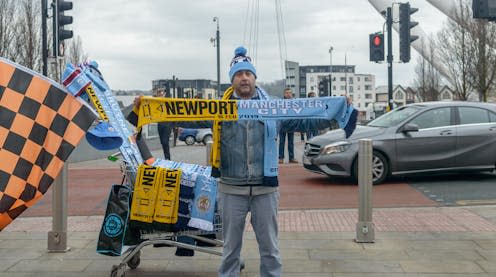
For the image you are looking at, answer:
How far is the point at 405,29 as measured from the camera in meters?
16.7

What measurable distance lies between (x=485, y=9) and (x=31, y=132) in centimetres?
705

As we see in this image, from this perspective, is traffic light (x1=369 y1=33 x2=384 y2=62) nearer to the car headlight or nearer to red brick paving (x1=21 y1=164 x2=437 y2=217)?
red brick paving (x1=21 y1=164 x2=437 y2=217)

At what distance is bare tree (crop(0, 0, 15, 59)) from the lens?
2425cm

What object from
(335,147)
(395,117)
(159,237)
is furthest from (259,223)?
(395,117)

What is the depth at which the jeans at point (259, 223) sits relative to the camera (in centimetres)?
438

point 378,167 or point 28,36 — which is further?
point 28,36

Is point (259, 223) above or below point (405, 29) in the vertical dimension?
below

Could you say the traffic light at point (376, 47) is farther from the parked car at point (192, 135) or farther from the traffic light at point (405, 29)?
the parked car at point (192, 135)

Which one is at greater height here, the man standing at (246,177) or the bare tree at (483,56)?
the bare tree at (483,56)

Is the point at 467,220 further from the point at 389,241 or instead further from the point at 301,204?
the point at 301,204

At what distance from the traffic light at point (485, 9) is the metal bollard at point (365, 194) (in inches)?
141

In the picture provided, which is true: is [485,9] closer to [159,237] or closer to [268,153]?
[268,153]

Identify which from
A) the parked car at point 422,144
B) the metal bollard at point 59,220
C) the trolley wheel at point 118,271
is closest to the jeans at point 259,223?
the trolley wheel at point 118,271

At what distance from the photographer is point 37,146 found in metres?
3.93
